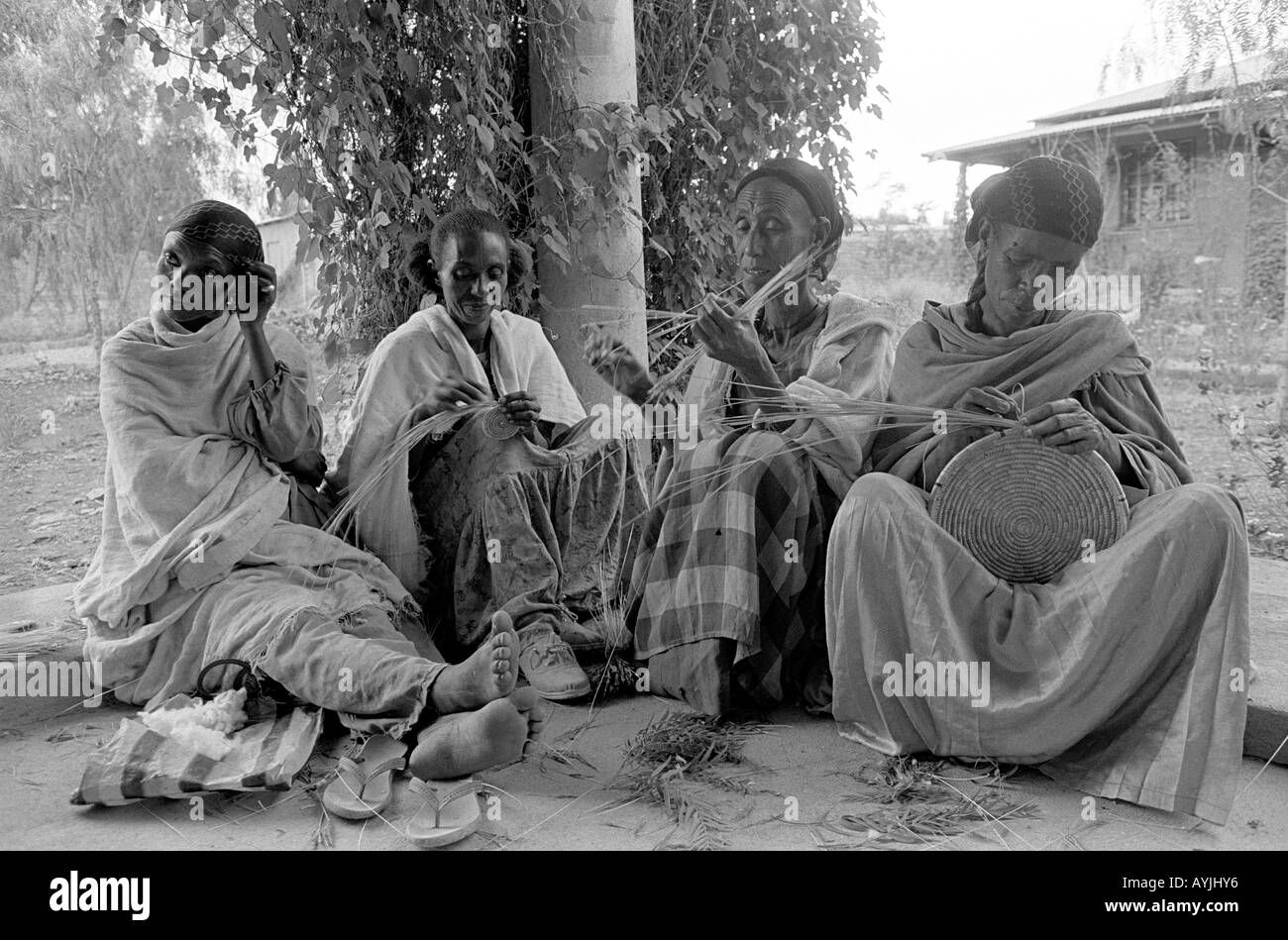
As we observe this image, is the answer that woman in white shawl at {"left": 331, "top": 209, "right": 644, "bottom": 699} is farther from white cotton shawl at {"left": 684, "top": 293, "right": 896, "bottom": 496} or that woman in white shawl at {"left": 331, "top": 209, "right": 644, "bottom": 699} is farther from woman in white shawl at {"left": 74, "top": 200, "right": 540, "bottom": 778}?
white cotton shawl at {"left": 684, "top": 293, "right": 896, "bottom": 496}

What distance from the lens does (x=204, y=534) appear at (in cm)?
277

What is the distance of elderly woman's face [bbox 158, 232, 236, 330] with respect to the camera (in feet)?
9.29

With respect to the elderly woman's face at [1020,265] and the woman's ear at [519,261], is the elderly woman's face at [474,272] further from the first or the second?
the elderly woman's face at [1020,265]

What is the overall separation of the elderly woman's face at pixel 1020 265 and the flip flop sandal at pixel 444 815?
5.62 ft

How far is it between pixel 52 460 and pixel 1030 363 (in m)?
6.52

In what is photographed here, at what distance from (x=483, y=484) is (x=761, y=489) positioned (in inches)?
37.6

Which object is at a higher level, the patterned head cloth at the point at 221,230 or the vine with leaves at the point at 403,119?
the vine with leaves at the point at 403,119

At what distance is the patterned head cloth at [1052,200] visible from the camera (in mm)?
2381

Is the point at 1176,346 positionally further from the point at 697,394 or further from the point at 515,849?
the point at 515,849

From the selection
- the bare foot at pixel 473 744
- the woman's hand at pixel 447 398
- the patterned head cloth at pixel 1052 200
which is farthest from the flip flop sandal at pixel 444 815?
the patterned head cloth at pixel 1052 200

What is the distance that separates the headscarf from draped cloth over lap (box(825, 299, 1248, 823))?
48 centimetres

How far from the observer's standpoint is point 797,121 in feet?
16.7

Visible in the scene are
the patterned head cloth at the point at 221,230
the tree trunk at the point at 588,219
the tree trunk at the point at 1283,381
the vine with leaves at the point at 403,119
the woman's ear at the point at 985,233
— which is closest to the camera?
the woman's ear at the point at 985,233

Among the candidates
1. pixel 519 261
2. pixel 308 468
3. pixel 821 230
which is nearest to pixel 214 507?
pixel 308 468
